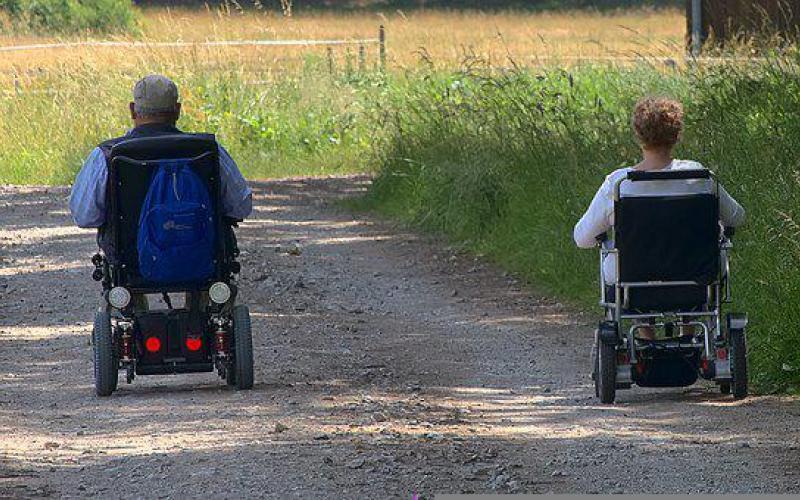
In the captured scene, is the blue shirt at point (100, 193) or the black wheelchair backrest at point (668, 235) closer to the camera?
the black wheelchair backrest at point (668, 235)

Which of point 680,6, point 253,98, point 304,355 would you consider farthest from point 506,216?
point 680,6

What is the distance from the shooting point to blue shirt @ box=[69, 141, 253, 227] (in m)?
8.72

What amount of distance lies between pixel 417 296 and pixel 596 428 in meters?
4.82

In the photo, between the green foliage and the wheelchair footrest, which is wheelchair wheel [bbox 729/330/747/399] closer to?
the wheelchair footrest

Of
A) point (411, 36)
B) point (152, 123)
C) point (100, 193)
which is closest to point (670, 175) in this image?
point (152, 123)

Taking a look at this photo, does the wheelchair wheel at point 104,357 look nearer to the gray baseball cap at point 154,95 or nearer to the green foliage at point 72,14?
the gray baseball cap at point 154,95

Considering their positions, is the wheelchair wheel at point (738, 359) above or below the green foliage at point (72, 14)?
below

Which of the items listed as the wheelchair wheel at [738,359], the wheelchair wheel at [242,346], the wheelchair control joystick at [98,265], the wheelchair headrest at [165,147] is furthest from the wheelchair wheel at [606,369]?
the wheelchair control joystick at [98,265]

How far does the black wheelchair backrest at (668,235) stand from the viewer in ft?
27.0

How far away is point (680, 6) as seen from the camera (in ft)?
203

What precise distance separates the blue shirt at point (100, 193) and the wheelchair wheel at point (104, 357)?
48cm

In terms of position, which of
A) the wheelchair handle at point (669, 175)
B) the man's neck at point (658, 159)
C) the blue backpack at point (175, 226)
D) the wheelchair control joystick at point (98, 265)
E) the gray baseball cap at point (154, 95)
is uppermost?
the gray baseball cap at point (154, 95)

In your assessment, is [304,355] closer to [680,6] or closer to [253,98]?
[253,98]

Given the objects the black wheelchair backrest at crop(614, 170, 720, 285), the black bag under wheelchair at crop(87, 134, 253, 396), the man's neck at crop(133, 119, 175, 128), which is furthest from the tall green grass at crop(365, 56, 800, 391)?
the man's neck at crop(133, 119, 175, 128)
